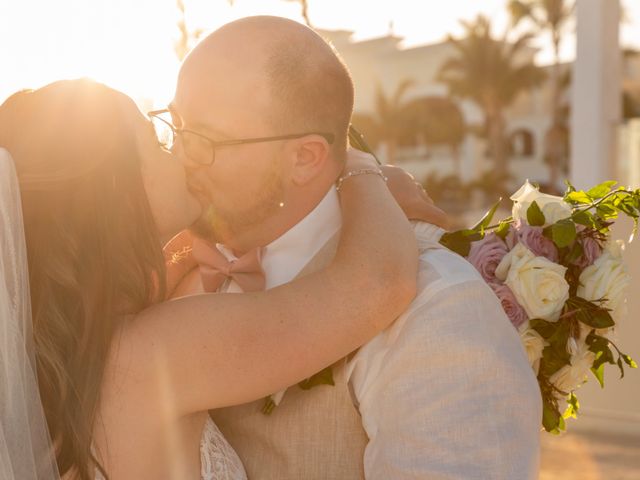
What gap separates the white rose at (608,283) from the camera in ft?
10.3

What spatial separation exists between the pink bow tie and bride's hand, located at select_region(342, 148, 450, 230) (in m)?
0.45

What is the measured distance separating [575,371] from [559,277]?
309 millimetres

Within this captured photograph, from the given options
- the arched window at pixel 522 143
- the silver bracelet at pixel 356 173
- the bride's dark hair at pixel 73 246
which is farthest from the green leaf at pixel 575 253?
the arched window at pixel 522 143

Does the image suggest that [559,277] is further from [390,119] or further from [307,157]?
[390,119]

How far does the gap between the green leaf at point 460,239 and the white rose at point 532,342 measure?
0.36m

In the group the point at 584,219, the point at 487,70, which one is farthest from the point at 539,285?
the point at 487,70

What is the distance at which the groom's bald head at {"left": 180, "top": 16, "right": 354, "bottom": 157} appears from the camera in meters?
3.17

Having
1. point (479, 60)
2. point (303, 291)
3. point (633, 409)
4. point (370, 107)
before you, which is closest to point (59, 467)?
point (303, 291)

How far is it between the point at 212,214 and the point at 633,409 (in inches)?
216

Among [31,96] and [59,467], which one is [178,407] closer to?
[59,467]

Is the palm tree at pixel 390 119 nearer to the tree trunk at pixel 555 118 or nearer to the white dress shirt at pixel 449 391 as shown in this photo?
the tree trunk at pixel 555 118

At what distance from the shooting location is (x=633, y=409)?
789 cm

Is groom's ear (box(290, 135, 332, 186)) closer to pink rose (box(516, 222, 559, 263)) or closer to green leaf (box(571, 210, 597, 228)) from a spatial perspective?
pink rose (box(516, 222, 559, 263))

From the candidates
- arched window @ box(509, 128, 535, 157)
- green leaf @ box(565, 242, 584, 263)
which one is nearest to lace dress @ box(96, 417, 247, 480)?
green leaf @ box(565, 242, 584, 263)
